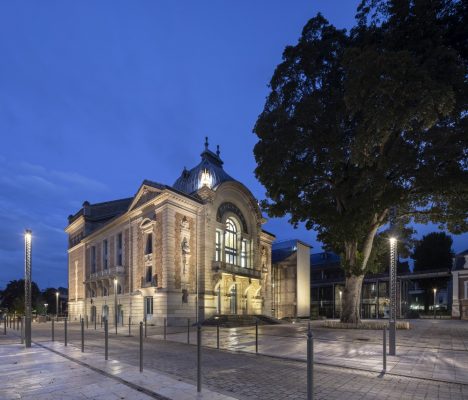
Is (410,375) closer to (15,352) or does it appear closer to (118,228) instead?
(15,352)

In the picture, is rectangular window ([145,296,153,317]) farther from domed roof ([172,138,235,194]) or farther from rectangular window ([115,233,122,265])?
domed roof ([172,138,235,194])

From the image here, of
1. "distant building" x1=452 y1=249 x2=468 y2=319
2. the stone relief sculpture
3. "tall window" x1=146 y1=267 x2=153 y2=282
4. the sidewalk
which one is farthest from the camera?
"distant building" x1=452 y1=249 x2=468 y2=319

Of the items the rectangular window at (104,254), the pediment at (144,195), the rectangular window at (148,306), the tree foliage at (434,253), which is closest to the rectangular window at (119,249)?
the rectangular window at (104,254)

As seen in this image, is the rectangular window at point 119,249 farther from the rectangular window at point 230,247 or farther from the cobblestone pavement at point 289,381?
the cobblestone pavement at point 289,381

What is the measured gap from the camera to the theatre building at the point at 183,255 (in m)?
39.4

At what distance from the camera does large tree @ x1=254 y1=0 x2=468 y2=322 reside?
17297 millimetres

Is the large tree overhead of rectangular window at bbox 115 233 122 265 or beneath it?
A: overhead

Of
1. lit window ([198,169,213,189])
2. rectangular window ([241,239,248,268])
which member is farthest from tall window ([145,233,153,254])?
rectangular window ([241,239,248,268])

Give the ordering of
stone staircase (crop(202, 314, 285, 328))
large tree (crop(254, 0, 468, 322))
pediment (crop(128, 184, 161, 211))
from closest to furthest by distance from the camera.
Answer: large tree (crop(254, 0, 468, 322)), stone staircase (crop(202, 314, 285, 328)), pediment (crop(128, 184, 161, 211))

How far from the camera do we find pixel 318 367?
10469 millimetres

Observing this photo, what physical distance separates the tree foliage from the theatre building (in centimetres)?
3481

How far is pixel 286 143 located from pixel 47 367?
17566 mm

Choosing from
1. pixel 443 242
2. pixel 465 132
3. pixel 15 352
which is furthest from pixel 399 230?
pixel 443 242

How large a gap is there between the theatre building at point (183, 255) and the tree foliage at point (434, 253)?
34807 mm
